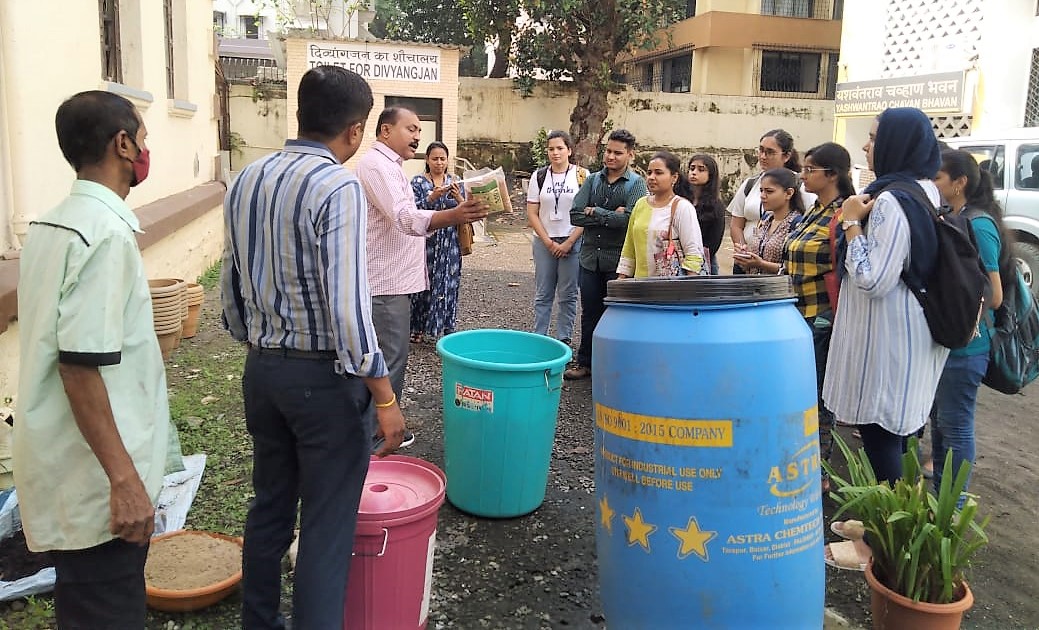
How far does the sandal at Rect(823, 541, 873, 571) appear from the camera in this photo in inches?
118

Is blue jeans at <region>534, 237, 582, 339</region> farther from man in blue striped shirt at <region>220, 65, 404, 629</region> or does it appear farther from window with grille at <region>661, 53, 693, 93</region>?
window with grille at <region>661, 53, 693, 93</region>

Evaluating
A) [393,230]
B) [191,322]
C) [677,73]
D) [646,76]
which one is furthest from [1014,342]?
[646,76]

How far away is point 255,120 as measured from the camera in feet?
48.9

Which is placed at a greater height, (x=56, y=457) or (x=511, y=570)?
(x=56, y=457)

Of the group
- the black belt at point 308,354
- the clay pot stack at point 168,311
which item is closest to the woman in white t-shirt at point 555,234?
the clay pot stack at point 168,311

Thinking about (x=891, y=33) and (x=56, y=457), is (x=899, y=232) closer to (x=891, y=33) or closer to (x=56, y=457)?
(x=56, y=457)

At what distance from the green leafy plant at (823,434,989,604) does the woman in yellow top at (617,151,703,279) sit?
199 centimetres

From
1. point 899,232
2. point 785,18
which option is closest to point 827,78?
point 785,18

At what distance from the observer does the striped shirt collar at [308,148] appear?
2.04 meters

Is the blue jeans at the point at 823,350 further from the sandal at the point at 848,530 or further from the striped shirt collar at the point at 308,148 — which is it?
the striped shirt collar at the point at 308,148

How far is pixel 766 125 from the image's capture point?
17.4m

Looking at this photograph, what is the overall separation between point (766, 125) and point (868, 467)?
15.9 meters

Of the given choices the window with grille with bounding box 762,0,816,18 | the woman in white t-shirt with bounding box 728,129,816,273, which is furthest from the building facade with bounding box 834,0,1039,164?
the woman in white t-shirt with bounding box 728,129,816,273

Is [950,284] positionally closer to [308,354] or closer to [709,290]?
[709,290]
